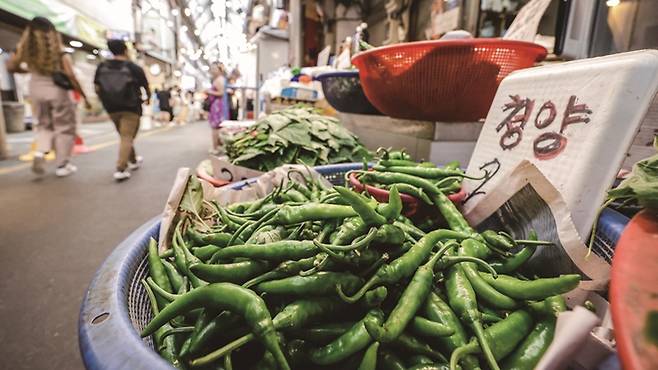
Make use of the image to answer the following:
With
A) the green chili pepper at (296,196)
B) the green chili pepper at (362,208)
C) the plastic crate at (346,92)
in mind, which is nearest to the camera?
the green chili pepper at (362,208)

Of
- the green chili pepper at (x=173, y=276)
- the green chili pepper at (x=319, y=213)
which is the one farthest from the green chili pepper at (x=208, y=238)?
the green chili pepper at (x=319, y=213)

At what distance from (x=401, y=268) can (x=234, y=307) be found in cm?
43

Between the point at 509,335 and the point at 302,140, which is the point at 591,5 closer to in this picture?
the point at 302,140

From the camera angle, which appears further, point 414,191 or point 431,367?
point 414,191

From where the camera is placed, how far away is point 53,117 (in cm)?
602

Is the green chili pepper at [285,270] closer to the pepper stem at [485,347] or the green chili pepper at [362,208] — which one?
the green chili pepper at [362,208]

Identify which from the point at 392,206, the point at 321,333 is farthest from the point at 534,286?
the point at 321,333

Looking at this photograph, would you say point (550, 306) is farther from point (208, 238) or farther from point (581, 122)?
point (208, 238)

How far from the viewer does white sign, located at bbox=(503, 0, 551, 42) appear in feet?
6.95

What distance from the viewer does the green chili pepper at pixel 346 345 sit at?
0.80 meters

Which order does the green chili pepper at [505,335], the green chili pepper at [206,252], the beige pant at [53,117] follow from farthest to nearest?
the beige pant at [53,117]
the green chili pepper at [206,252]
the green chili pepper at [505,335]

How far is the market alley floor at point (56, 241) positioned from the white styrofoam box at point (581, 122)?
2.58 meters

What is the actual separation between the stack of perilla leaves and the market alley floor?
5.19ft

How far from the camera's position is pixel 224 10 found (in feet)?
171
